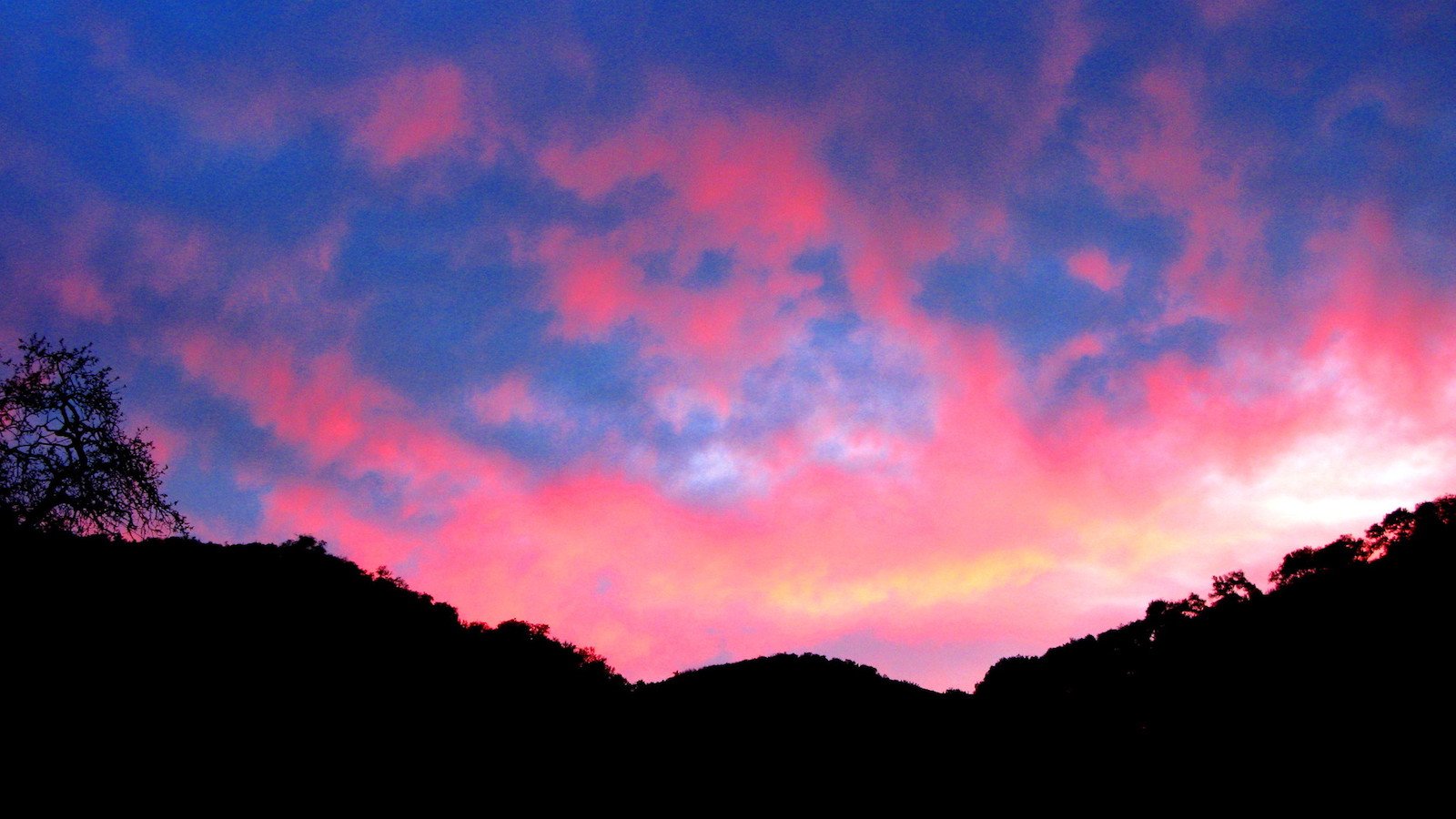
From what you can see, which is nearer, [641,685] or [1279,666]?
[1279,666]

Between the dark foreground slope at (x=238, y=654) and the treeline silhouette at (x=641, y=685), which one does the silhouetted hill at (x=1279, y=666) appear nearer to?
the treeline silhouette at (x=641, y=685)

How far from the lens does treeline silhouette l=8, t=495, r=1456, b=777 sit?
59.7ft

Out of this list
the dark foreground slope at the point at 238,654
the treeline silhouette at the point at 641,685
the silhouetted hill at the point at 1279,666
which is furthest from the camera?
the silhouetted hill at the point at 1279,666

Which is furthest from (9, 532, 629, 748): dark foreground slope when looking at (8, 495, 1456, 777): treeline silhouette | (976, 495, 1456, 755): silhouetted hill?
(976, 495, 1456, 755): silhouetted hill

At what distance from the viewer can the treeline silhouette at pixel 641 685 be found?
1820 centimetres

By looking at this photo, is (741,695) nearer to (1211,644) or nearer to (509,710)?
(509,710)

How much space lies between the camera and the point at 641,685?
135 feet

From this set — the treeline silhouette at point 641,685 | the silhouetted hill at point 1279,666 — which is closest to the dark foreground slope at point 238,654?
the treeline silhouette at point 641,685

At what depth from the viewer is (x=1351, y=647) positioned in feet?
81.9

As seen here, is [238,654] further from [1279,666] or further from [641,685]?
A: [1279,666]

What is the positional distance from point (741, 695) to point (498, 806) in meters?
16.6

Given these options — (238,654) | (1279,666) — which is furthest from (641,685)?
(1279,666)

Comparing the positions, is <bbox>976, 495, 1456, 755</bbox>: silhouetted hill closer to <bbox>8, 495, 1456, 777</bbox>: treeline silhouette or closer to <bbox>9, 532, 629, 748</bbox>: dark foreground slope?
<bbox>8, 495, 1456, 777</bbox>: treeline silhouette

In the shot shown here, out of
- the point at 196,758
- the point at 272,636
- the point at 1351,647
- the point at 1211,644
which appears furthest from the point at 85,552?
the point at 1211,644
